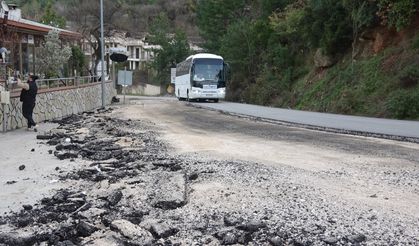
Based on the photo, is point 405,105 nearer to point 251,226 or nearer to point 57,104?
point 57,104

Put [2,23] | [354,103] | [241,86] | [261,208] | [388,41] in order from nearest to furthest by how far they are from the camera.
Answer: [261,208] < [2,23] < [354,103] < [388,41] < [241,86]

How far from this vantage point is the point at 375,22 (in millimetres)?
30922

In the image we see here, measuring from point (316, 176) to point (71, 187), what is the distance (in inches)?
176

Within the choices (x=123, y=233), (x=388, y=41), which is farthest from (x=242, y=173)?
(x=388, y=41)

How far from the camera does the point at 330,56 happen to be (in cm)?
3600

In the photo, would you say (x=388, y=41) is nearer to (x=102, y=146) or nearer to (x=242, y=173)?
(x=102, y=146)

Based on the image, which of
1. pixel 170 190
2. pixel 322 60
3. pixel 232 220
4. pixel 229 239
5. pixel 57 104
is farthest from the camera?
pixel 322 60

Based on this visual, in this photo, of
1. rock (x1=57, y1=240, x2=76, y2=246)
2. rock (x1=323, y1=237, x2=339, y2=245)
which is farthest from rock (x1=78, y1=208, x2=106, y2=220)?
rock (x1=323, y1=237, x2=339, y2=245)

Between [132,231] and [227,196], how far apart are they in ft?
6.89

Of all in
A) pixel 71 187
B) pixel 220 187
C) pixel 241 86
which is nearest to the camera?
pixel 220 187

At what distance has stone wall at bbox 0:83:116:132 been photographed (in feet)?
62.0

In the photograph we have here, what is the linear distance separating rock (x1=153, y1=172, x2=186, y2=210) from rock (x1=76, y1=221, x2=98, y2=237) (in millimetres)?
1342

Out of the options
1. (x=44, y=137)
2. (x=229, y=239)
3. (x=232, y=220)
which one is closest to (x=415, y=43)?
(x=44, y=137)

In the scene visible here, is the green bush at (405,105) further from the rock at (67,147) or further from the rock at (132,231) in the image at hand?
the rock at (132,231)
